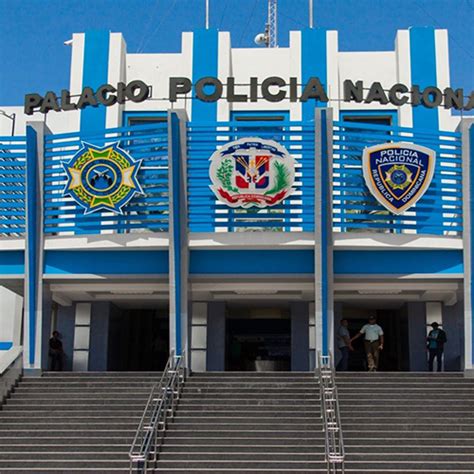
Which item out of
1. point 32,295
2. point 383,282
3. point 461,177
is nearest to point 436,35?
point 461,177

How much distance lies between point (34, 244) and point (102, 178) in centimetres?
275

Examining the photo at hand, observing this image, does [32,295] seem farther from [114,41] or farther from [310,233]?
[114,41]

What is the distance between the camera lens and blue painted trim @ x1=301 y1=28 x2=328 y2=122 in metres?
30.2

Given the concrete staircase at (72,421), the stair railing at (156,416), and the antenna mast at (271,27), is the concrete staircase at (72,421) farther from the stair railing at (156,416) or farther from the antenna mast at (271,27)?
the antenna mast at (271,27)

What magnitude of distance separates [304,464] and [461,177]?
1064 cm

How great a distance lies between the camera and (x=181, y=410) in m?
21.7

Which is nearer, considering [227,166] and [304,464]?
[304,464]

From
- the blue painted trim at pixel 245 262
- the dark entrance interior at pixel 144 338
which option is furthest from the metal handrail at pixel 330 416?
the dark entrance interior at pixel 144 338

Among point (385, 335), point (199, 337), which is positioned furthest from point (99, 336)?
point (385, 335)

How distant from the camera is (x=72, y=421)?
2148cm

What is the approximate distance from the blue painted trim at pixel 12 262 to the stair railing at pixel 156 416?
18.6 ft

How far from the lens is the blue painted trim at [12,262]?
26.4 m

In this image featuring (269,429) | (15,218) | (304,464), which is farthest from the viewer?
(15,218)

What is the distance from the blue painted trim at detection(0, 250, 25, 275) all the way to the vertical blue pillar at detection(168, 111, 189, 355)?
4.77 meters
